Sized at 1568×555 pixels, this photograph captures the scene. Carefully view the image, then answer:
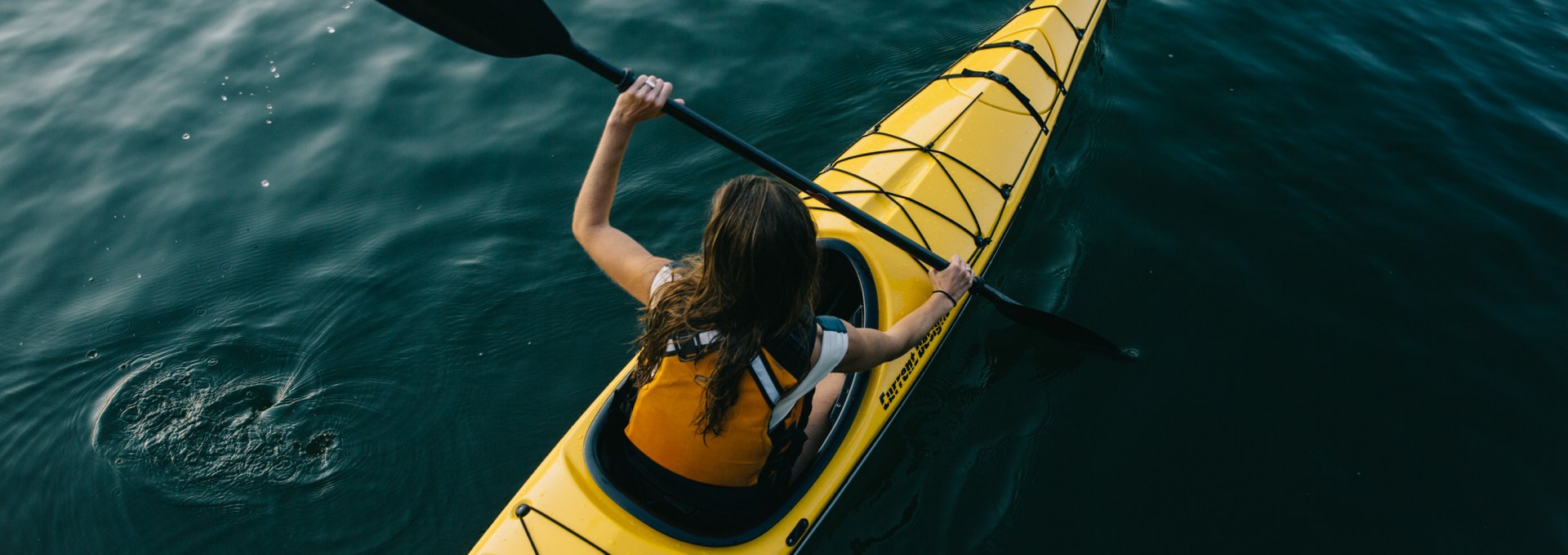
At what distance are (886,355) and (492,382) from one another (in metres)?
2.32

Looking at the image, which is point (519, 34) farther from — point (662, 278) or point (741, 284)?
point (741, 284)

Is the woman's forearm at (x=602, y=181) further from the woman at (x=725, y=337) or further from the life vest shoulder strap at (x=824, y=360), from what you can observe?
the life vest shoulder strap at (x=824, y=360)

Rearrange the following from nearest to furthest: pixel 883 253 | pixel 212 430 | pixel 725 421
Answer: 1. pixel 725 421
2. pixel 212 430
3. pixel 883 253

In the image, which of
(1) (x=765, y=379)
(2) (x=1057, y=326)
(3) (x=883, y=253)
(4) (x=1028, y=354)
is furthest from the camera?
(4) (x=1028, y=354)

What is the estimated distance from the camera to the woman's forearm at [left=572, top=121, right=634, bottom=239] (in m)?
2.16

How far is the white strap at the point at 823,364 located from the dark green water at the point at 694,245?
130 centimetres

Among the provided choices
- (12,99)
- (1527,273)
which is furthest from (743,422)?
(12,99)

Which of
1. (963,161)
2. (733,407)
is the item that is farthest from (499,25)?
(963,161)

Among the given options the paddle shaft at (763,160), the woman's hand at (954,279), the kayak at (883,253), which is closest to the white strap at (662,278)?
the paddle shaft at (763,160)

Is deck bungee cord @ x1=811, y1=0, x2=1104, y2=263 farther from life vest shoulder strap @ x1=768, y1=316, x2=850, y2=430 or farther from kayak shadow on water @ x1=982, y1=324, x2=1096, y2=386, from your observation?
life vest shoulder strap @ x1=768, y1=316, x2=850, y2=430

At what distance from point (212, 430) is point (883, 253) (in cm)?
329

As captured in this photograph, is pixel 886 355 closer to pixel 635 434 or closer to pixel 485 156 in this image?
pixel 635 434

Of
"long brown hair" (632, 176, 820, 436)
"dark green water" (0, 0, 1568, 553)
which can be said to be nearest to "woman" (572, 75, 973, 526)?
"long brown hair" (632, 176, 820, 436)

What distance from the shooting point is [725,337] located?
6.40 ft
